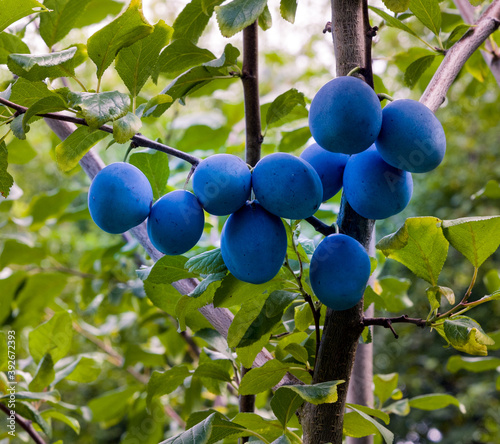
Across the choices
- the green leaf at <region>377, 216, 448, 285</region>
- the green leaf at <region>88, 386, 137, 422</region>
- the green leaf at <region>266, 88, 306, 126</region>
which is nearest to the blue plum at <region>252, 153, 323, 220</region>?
the green leaf at <region>377, 216, 448, 285</region>

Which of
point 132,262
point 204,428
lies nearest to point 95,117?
point 204,428

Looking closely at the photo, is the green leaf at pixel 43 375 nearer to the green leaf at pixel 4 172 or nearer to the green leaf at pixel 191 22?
the green leaf at pixel 4 172

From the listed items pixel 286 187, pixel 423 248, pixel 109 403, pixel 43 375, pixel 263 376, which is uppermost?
pixel 286 187

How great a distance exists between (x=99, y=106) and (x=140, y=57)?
0.11m

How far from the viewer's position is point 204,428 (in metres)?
0.46

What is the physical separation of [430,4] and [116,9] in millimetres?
647

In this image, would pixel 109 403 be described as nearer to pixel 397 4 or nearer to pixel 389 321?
pixel 389 321

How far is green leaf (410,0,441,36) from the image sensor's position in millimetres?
572

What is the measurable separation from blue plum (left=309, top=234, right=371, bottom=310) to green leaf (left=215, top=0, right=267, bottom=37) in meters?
0.21

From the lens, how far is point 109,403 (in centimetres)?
118

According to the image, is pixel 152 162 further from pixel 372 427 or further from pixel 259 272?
pixel 372 427

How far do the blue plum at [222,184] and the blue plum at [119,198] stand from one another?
0.18 feet

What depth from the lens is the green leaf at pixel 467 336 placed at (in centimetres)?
42

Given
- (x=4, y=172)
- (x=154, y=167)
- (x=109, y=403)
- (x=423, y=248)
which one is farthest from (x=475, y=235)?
(x=109, y=403)
